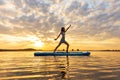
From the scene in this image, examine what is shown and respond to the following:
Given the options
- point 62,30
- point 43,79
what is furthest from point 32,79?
point 62,30

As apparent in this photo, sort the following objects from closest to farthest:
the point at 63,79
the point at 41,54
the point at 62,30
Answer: the point at 63,79, the point at 62,30, the point at 41,54

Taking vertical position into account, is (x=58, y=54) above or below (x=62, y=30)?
below

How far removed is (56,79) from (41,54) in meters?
37.3

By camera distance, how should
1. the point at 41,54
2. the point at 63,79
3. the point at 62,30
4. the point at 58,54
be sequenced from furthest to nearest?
the point at 41,54 < the point at 58,54 < the point at 62,30 < the point at 63,79

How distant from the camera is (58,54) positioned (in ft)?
156

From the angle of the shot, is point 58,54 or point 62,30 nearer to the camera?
point 62,30

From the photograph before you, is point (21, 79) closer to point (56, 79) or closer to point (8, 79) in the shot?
point (8, 79)

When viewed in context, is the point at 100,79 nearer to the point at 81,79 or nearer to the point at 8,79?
the point at 81,79

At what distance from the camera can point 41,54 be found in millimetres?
51062

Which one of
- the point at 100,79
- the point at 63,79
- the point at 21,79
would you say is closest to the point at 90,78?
the point at 100,79

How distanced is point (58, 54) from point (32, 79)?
1320 inches

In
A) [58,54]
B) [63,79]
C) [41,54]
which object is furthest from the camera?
[41,54]

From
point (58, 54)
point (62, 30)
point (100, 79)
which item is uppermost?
point (62, 30)

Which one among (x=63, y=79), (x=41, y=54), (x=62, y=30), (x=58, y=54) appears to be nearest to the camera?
(x=63, y=79)
